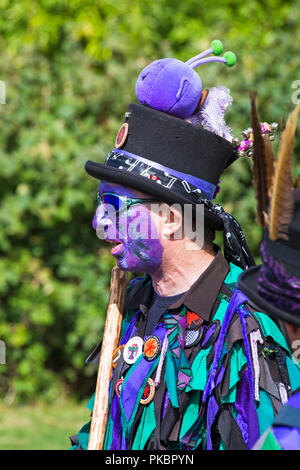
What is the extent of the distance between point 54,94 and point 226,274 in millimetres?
3684

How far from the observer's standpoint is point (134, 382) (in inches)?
97.8

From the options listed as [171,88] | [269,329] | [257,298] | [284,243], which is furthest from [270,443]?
[171,88]

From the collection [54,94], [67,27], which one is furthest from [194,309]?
[67,27]

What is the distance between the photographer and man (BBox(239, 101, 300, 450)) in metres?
1.57

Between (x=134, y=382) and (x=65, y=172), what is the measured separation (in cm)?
333

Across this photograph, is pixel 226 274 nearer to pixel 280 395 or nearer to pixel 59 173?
pixel 280 395

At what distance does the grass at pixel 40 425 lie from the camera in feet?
17.3

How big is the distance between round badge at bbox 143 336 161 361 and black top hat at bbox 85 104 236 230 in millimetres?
499

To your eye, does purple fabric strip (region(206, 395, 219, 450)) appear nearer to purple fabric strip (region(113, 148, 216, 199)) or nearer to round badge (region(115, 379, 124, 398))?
round badge (region(115, 379, 124, 398))

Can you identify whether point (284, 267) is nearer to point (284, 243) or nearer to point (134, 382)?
point (284, 243)

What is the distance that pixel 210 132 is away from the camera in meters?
2.54

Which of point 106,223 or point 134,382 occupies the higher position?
point 106,223

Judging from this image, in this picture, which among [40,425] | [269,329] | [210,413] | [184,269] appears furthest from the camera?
[40,425]

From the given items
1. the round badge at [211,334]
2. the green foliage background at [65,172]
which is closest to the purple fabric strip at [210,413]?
the round badge at [211,334]
